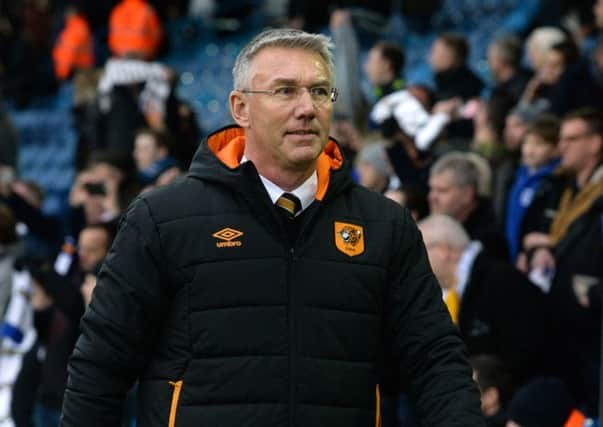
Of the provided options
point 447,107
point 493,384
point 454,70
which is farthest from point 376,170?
point 454,70

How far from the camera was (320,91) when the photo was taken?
3.83m

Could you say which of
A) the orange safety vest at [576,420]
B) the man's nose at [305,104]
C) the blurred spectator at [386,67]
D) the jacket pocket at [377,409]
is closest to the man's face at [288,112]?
the man's nose at [305,104]

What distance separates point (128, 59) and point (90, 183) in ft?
13.8

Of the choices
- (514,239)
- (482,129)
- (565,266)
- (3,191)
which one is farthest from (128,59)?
(565,266)

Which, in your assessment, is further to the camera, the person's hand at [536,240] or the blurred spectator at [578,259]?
the person's hand at [536,240]

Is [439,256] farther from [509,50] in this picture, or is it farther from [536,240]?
[509,50]

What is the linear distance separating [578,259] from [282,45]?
366 cm

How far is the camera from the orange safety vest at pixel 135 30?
14852 mm

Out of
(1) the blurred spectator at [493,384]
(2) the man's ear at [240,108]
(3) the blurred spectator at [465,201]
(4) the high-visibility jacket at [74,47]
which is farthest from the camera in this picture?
(4) the high-visibility jacket at [74,47]

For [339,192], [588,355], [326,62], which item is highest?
[326,62]

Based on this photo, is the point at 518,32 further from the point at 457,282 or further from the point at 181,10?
the point at 457,282

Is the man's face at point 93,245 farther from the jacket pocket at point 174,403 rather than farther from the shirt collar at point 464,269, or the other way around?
the jacket pocket at point 174,403

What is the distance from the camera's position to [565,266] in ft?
23.5

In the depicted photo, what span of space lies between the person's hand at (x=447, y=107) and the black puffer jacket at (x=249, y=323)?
20.5ft
